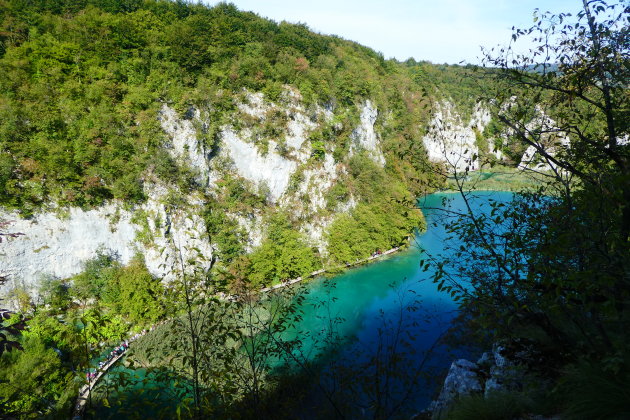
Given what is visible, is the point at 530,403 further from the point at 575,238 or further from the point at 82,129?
the point at 82,129

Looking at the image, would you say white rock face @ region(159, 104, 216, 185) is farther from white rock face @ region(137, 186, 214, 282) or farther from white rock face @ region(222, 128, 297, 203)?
white rock face @ region(137, 186, 214, 282)

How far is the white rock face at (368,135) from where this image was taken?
29839 mm

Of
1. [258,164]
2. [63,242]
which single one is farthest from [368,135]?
[63,242]

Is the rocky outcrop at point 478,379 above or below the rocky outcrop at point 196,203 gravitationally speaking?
below

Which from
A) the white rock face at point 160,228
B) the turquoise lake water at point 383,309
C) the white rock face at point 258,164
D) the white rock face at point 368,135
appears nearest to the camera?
the turquoise lake water at point 383,309

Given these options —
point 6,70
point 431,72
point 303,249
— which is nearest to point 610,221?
point 303,249

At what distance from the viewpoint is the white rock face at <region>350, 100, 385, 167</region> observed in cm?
2984

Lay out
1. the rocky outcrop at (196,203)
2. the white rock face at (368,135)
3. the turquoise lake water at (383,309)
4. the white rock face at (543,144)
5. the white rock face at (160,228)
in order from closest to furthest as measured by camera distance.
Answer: the white rock face at (543,144) < the turquoise lake water at (383,309) < the rocky outcrop at (196,203) < the white rock face at (160,228) < the white rock face at (368,135)

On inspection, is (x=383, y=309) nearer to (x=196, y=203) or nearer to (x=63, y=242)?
(x=196, y=203)

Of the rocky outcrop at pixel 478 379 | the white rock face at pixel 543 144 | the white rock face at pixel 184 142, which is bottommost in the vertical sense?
the rocky outcrop at pixel 478 379

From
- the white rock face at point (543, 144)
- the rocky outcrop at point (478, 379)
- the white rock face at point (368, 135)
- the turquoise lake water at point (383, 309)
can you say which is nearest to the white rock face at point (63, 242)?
the turquoise lake water at point (383, 309)

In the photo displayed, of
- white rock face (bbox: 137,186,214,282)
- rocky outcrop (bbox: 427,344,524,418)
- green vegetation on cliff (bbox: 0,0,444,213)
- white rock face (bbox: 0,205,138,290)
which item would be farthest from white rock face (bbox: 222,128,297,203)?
rocky outcrop (bbox: 427,344,524,418)

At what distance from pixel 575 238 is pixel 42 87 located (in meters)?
25.0

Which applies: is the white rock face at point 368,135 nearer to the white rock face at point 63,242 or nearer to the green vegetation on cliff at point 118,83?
the green vegetation on cliff at point 118,83
